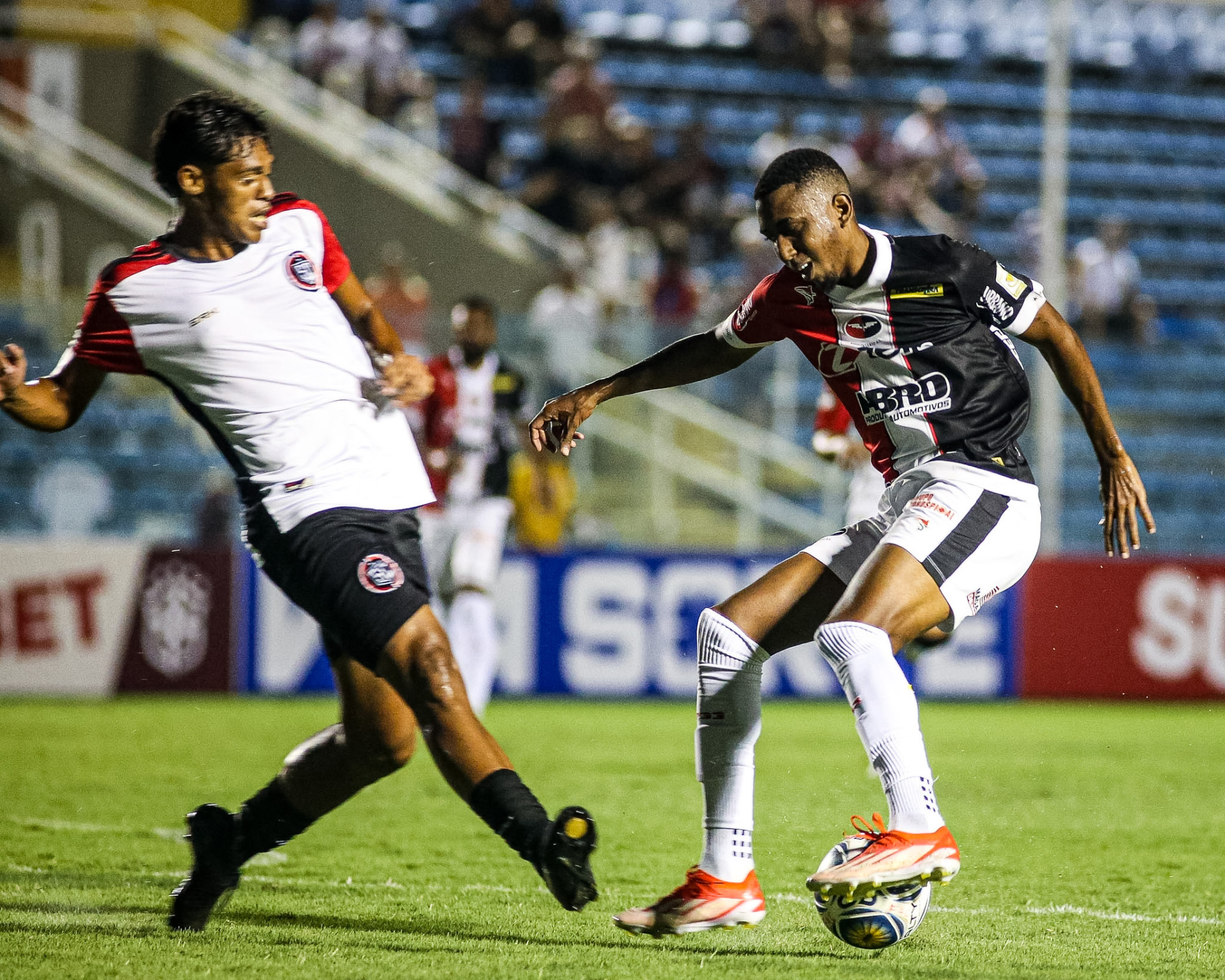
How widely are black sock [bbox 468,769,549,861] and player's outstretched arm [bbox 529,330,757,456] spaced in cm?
113

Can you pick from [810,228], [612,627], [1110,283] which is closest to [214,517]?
[612,627]

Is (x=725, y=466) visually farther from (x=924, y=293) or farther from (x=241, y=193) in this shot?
(x=241, y=193)

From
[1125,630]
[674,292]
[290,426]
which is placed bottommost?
[1125,630]

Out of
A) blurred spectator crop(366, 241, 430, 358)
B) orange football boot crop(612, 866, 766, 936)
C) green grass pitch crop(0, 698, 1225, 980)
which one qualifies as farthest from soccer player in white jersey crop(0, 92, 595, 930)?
blurred spectator crop(366, 241, 430, 358)

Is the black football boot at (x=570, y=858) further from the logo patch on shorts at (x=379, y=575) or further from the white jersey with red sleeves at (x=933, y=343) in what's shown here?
the white jersey with red sleeves at (x=933, y=343)

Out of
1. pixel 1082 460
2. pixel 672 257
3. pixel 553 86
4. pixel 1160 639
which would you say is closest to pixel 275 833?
pixel 1160 639

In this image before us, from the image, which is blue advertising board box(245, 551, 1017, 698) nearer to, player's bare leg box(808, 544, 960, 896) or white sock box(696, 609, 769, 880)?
white sock box(696, 609, 769, 880)

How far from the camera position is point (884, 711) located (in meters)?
4.20

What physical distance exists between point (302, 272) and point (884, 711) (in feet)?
6.46

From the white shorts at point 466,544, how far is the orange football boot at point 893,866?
5582mm

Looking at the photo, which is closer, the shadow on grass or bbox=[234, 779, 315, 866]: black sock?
the shadow on grass

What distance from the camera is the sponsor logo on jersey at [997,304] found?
4.54 meters

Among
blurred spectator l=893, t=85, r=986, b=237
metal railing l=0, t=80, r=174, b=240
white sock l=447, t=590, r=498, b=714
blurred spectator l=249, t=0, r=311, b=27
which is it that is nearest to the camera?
white sock l=447, t=590, r=498, b=714

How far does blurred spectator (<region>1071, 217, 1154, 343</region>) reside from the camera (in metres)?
18.0
